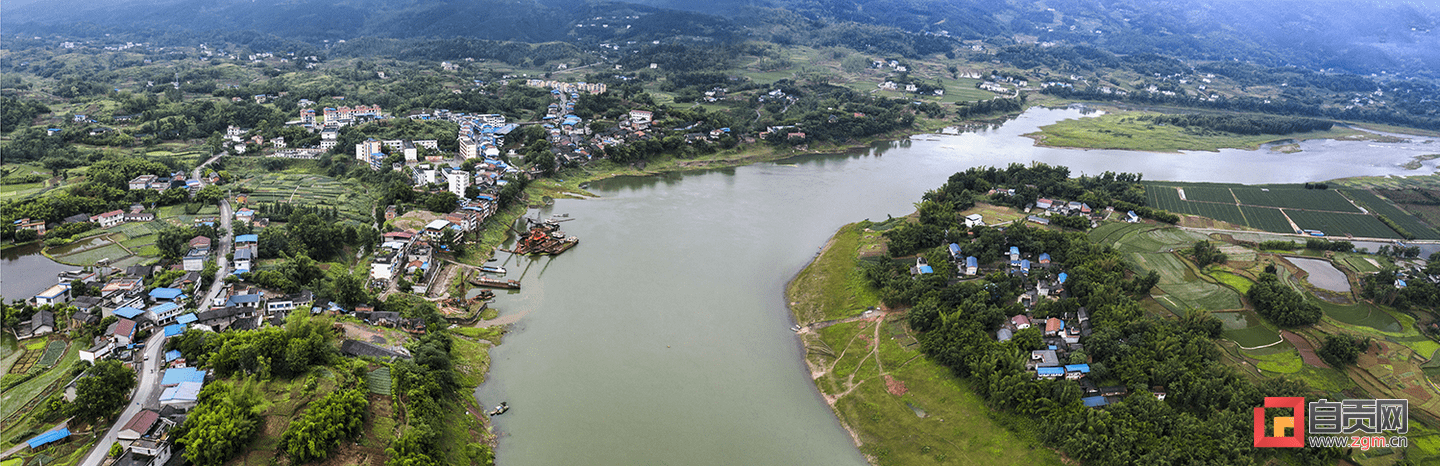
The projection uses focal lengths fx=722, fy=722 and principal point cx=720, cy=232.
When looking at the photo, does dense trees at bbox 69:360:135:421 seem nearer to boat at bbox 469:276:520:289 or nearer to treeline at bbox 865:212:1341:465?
boat at bbox 469:276:520:289

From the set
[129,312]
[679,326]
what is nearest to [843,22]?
[679,326]

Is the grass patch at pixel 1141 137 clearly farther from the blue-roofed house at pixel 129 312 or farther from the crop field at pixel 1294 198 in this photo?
the blue-roofed house at pixel 129 312

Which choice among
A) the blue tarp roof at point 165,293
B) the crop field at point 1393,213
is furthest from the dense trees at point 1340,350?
the blue tarp roof at point 165,293

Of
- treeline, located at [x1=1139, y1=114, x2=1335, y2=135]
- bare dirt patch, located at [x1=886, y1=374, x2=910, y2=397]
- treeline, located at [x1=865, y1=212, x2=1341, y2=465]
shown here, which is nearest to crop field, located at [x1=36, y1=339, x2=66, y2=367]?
bare dirt patch, located at [x1=886, y1=374, x2=910, y2=397]

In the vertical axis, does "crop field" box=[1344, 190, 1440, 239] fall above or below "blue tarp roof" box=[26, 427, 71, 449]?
above

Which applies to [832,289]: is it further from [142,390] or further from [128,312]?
[128,312]
